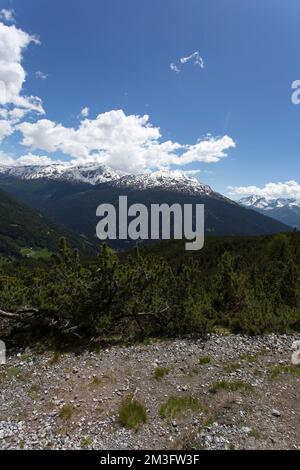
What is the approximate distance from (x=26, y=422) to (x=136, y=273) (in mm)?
12008

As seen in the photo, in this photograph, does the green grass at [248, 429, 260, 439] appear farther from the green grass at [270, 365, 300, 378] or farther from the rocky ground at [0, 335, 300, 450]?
the green grass at [270, 365, 300, 378]

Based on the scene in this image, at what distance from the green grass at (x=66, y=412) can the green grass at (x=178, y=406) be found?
3.96m

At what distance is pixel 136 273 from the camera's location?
2369 cm

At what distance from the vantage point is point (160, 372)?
1753 cm

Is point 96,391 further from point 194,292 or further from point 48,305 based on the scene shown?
point 194,292

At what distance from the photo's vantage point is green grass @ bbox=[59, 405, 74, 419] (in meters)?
13.9

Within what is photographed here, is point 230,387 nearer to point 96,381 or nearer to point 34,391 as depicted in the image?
point 96,381

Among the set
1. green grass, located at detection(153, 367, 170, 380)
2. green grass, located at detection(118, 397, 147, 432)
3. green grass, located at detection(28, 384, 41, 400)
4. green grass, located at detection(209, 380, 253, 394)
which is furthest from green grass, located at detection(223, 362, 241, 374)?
green grass, located at detection(28, 384, 41, 400)

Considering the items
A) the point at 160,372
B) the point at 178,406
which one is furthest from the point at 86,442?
the point at 160,372

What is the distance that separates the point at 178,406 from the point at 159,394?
4.50ft

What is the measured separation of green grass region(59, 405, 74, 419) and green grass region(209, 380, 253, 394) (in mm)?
6732
